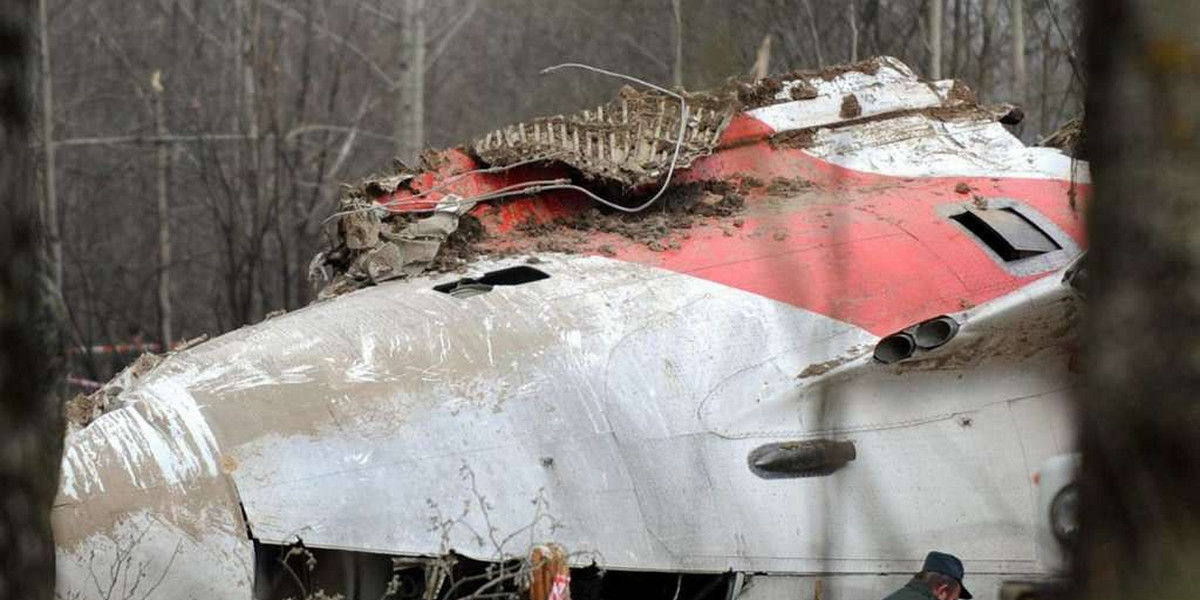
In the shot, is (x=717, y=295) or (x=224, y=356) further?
(x=717, y=295)

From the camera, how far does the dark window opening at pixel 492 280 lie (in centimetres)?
679

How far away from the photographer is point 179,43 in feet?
90.1

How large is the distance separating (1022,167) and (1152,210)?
6.78 meters

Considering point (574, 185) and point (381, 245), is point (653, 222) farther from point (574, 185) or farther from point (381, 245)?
point (381, 245)

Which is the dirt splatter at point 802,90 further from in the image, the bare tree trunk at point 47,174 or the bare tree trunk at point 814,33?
the bare tree trunk at point 814,33

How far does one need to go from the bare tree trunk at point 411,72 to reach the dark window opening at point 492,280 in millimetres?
13226

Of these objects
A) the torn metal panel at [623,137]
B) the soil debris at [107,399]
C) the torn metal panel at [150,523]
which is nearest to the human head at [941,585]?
the torn metal panel at [150,523]

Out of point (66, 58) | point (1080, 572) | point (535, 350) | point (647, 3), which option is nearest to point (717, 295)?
point (535, 350)

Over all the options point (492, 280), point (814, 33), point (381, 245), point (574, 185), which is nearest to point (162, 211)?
point (814, 33)

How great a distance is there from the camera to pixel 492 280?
6902 mm

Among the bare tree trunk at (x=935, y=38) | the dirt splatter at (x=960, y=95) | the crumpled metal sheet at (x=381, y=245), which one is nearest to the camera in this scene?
the crumpled metal sheet at (x=381, y=245)

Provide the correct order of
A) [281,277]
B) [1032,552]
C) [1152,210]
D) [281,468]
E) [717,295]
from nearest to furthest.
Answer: [1152,210] < [281,468] < [1032,552] < [717,295] < [281,277]

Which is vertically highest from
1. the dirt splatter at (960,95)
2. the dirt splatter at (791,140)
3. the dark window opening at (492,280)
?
the dirt splatter at (960,95)

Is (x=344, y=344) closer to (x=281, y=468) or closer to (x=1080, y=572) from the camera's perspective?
(x=281, y=468)
